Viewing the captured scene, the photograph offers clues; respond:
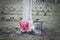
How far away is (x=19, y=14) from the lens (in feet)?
8.25

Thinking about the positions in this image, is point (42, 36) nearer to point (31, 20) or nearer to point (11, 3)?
point (31, 20)

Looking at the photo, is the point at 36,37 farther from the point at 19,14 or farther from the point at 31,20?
the point at 19,14

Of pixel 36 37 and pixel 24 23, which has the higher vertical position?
pixel 24 23

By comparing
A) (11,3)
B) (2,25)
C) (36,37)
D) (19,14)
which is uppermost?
(11,3)

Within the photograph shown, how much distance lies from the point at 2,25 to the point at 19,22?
12.0 inches

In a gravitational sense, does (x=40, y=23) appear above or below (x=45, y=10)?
below

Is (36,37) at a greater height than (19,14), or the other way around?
(19,14)

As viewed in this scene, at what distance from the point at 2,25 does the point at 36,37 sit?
63 cm

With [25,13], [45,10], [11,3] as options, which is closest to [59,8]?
[45,10]

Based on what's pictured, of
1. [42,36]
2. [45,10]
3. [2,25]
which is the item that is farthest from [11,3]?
[42,36]

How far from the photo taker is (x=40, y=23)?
Result: 248cm

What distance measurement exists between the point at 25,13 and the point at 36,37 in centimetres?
45

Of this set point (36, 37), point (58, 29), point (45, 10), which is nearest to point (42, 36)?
point (36, 37)

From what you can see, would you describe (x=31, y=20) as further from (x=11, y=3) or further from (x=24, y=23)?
(x=11, y=3)
